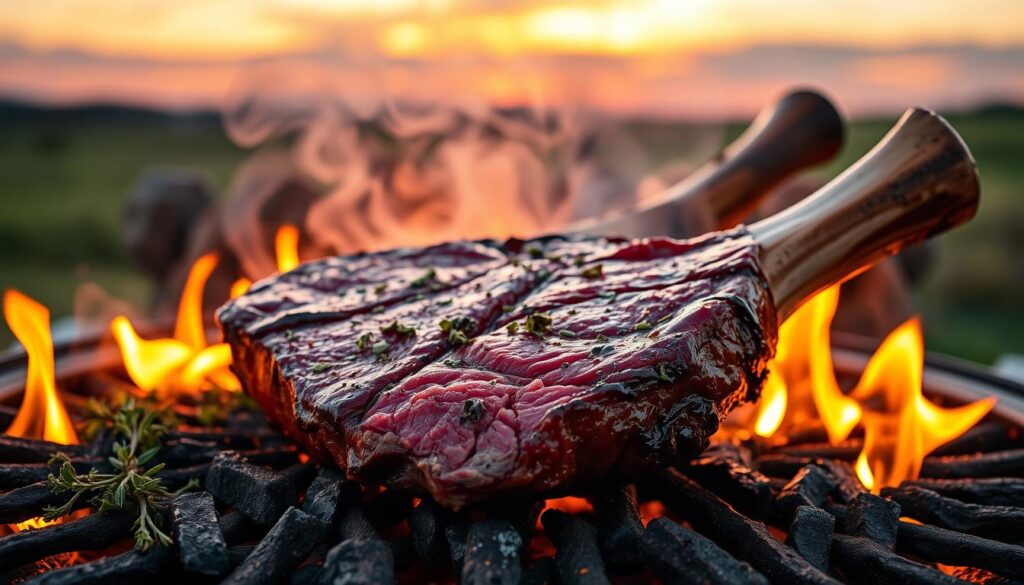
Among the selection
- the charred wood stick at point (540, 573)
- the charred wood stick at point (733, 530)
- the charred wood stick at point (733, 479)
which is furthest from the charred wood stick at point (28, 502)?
the charred wood stick at point (733, 479)

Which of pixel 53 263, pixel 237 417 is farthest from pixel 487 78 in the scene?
pixel 53 263

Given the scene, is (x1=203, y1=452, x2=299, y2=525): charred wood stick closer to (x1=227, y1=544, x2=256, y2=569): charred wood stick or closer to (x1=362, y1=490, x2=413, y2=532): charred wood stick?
(x1=227, y1=544, x2=256, y2=569): charred wood stick

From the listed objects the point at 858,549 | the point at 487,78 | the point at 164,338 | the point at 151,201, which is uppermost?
the point at 487,78

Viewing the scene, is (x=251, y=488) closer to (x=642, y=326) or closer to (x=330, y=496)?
(x=330, y=496)

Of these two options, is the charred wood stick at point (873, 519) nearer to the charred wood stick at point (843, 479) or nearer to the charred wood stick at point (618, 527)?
the charred wood stick at point (843, 479)

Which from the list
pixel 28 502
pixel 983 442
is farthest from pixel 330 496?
pixel 983 442

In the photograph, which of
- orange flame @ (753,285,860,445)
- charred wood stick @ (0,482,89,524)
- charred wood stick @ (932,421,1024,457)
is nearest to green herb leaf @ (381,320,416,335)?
charred wood stick @ (0,482,89,524)

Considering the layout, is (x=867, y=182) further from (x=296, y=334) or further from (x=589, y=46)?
(x=589, y=46)
